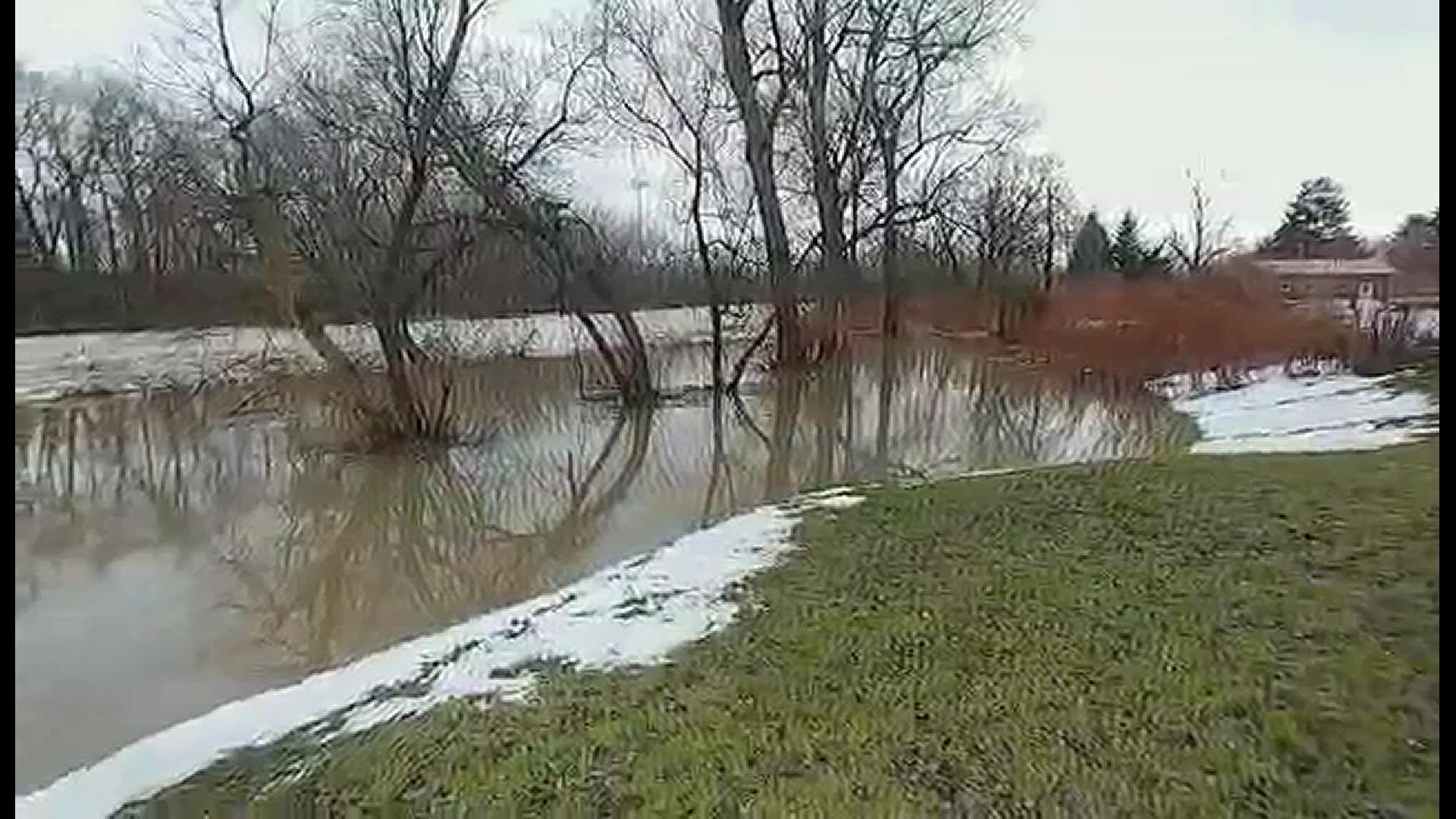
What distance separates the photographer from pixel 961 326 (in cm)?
1295

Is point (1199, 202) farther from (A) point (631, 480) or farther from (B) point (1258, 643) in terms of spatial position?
(B) point (1258, 643)

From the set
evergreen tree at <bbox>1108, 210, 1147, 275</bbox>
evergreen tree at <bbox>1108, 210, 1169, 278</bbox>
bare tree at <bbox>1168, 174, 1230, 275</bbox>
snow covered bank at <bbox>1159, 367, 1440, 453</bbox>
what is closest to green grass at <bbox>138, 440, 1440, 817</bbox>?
snow covered bank at <bbox>1159, 367, 1440, 453</bbox>

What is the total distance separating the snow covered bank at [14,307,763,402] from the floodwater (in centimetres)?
17

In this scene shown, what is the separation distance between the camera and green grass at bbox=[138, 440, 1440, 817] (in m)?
1.87

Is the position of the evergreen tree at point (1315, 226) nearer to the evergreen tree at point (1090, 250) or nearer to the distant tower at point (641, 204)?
the evergreen tree at point (1090, 250)

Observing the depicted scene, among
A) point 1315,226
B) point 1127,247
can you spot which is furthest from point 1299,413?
point 1127,247

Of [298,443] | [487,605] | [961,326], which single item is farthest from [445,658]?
[961,326]

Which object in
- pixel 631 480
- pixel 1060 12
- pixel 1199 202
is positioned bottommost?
pixel 631 480

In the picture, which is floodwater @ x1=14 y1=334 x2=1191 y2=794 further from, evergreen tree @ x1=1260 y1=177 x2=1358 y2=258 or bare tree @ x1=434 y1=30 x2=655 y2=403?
evergreen tree @ x1=1260 y1=177 x2=1358 y2=258

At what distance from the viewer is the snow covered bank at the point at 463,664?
2332 mm

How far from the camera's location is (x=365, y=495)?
19.7 feet

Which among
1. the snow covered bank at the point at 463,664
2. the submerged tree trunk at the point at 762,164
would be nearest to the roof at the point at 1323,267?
the submerged tree trunk at the point at 762,164

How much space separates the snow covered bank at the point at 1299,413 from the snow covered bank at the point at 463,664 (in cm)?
245

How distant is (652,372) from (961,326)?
4.06 meters
